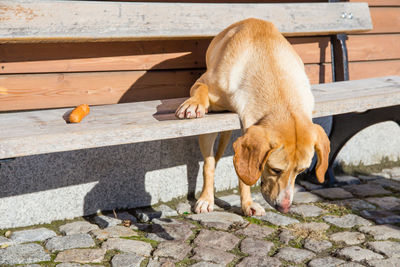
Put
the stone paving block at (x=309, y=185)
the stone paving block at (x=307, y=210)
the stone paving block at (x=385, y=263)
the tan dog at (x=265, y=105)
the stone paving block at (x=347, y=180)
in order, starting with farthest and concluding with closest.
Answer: the stone paving block at (x=347, y=180) → the stone paving block at (x=309, y=185) → the stone paving block at (x=307, y=210) → the stone paving block at (x=385, y=263) → the tan dog at (x=265, y=105)

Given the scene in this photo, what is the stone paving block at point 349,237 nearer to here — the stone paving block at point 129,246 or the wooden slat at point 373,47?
the stone paving block at point 129,246

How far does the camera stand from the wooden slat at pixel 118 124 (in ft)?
8.87

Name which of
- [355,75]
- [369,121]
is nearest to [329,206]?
[369,121]

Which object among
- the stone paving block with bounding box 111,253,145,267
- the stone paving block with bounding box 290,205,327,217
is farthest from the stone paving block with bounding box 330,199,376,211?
the stone paving block with bounding box 111,253,145,267

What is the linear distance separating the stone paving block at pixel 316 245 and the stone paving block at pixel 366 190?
4.04 feet

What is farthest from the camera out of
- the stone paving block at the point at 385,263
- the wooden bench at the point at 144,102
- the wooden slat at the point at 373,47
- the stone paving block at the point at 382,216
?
the wooden slat at the point at 373,47

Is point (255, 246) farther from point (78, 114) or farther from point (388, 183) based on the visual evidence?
point (388, 183)

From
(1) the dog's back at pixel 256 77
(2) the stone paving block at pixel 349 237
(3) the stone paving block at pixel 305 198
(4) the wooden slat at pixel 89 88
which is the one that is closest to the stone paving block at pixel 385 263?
(2) the stone paving block at pixel 349 237

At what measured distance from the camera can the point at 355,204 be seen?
176 inches

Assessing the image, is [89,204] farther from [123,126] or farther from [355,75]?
[355,75]

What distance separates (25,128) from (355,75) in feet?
12.7

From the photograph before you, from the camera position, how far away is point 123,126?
118 inches

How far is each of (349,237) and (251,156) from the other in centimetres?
112

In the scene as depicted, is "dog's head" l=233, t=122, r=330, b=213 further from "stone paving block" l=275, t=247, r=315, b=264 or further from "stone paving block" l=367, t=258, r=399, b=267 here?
"stone paving block" l=367, t=258, r=399, b=267
